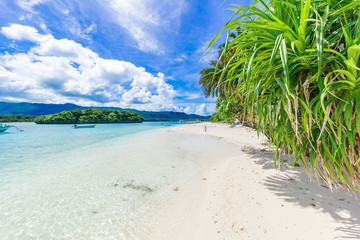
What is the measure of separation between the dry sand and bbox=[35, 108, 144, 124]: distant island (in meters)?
107

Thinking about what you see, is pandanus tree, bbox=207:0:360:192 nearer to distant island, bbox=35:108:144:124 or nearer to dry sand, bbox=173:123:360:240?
dry sand, bbox=173:123:360:240

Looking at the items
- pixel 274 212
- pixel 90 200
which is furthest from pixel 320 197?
pixel 90 200

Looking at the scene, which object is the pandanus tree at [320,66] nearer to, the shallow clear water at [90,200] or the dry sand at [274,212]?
the dry sand at [274,212]

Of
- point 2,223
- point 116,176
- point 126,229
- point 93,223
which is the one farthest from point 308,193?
point 2,223

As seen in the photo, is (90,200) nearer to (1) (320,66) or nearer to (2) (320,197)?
(1) (320,66)

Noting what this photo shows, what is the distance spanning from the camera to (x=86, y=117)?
3543 inches

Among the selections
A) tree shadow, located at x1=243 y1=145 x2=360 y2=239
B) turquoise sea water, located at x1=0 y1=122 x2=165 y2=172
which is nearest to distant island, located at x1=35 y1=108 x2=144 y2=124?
turquoise sea water, located at x1=0 y1=122 x2=165 y2=172

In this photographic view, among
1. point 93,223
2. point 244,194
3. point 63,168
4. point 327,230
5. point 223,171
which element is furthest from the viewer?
point 63,168

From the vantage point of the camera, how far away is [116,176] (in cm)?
601

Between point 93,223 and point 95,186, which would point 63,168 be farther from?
point 93,223

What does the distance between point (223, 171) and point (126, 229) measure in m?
4.27

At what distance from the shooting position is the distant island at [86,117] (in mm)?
81188

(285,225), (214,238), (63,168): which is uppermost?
(285,225)

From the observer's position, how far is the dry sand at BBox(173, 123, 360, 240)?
2285 millimetres
